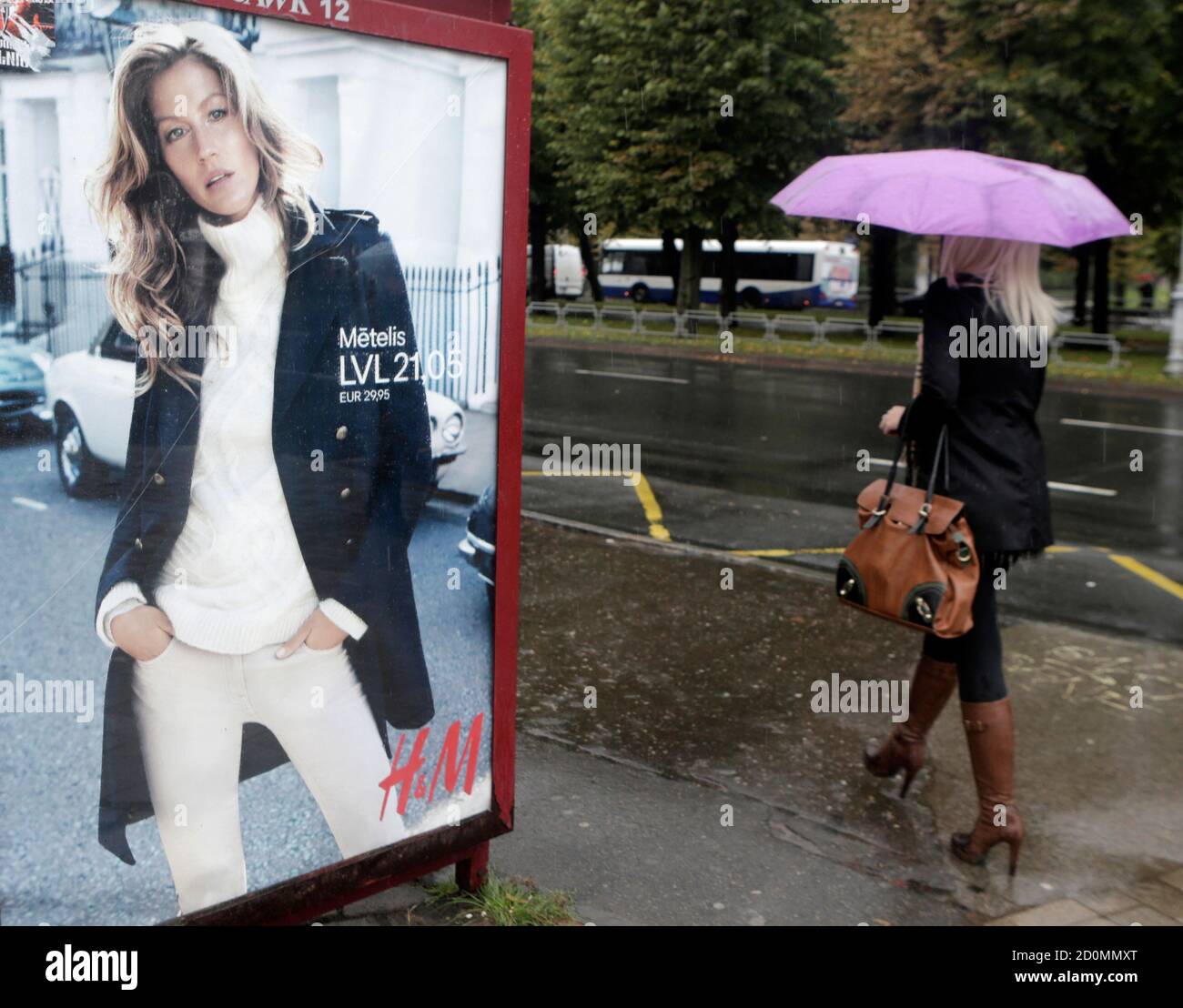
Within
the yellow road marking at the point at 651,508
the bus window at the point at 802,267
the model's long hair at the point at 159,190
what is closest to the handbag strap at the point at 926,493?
the model's long hair at the point at 159,190

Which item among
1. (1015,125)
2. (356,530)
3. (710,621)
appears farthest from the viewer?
(1015,125)

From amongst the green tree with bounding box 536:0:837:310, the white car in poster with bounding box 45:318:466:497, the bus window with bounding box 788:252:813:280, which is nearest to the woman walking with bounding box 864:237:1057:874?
the white car in poster with bounding box 45:318:466:497

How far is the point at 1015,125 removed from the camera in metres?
24.5

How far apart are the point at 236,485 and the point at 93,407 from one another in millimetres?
396

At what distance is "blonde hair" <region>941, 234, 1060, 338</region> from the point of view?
449 cm

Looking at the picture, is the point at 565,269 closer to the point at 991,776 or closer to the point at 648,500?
the point at 648,500

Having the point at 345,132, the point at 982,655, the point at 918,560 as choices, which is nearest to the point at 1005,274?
the point at 918,560

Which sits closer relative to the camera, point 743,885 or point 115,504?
point 115,504

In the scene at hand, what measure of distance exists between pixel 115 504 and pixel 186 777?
67 cm

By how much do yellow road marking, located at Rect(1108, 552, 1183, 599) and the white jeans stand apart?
6.26 metres

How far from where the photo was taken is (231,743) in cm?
316

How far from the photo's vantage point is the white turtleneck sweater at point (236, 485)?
297 centimetres

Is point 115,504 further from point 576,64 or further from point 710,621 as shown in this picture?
point 576,64
